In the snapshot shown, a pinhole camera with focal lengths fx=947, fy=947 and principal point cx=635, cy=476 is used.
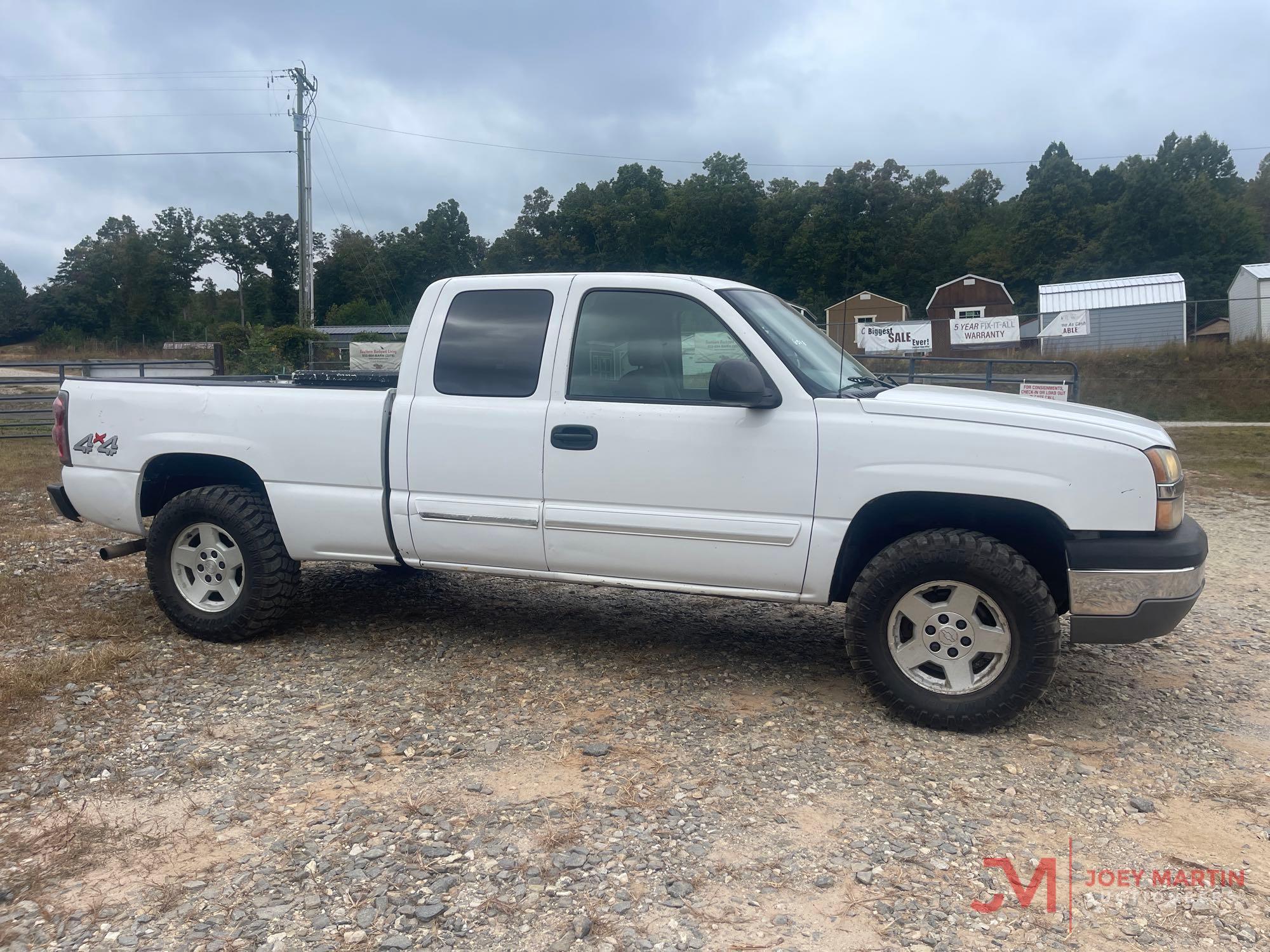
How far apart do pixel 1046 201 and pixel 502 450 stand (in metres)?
69.5

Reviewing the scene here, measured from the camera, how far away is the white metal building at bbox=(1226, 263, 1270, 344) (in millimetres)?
27422

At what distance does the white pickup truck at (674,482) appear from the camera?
3.81 metres

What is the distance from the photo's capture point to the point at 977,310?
157 ft

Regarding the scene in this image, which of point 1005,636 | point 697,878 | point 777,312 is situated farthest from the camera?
point 777,312

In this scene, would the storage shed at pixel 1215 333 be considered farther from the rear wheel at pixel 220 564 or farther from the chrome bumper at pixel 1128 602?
the rear wheel at pixel 220 564

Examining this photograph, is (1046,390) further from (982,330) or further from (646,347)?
(982,330)

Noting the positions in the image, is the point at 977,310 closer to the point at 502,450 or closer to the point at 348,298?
the point at 348,298

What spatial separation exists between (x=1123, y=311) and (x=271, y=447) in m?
33.2

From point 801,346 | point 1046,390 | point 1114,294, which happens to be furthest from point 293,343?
point 1114,294

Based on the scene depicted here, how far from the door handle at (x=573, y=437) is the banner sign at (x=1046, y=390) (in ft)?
27.3

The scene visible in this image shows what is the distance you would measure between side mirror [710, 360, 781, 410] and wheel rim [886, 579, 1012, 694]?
105 cm

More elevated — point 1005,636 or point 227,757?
point 1005,636

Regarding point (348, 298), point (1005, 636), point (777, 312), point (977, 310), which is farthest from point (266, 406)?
point (977, 310)

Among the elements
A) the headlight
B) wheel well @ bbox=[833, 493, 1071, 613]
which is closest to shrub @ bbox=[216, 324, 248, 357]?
wheel well @ bbox=[833, 493, 1071, 613]
